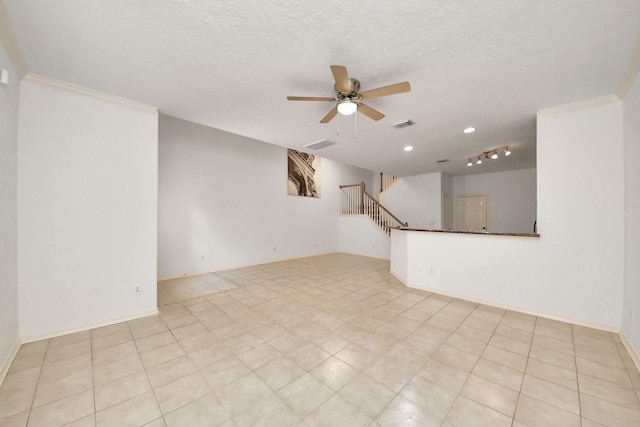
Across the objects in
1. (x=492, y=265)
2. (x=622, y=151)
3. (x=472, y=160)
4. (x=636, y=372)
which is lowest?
(x=636, y=372)

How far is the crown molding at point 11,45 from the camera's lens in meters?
1.77

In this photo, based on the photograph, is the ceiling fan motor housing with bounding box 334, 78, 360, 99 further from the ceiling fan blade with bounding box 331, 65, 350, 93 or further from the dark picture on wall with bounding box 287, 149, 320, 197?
the dark picture on wall with bounding box 287, 149, 320, 197

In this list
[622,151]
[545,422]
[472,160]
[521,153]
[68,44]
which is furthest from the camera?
[472,160]

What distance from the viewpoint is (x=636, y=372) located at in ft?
6.89

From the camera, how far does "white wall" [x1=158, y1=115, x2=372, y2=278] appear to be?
498cm

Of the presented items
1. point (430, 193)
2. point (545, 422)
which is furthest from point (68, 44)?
point (430, 193)

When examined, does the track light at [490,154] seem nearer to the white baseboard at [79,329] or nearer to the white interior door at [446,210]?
the white interior door at [446,210]

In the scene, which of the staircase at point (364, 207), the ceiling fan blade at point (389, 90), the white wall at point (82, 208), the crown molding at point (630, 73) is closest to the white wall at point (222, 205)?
the staircase at point (364, 207)

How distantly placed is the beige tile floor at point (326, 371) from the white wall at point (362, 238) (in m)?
4.14

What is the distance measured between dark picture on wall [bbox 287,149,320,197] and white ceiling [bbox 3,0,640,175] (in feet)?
12.7

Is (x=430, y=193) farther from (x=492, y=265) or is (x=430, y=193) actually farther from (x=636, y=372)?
(x=636, y=372)

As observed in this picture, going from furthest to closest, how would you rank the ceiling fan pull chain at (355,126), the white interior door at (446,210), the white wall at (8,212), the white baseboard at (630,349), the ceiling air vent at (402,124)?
1. the white interior door at (446,210)
2. the ceiling air vent at (402,124)
3. the ceiling fan pull chain at (355,126)
4. the white baseboard at (630,349)
5. the white wall at (8,212)

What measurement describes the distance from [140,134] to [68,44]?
1.21 metres

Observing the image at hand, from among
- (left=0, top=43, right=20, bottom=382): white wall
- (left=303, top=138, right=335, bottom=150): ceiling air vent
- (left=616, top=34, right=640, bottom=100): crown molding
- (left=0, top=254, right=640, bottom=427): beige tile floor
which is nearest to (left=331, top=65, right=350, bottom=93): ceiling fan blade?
(left=303, top=138, right=335, bottom=150): ceiling air vent
